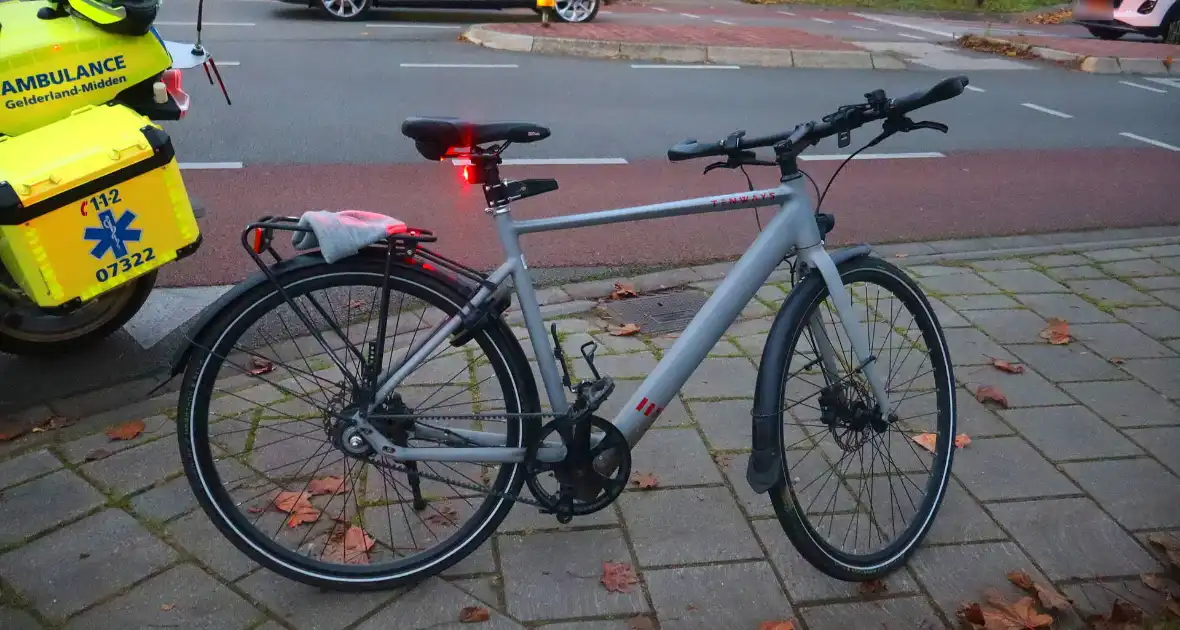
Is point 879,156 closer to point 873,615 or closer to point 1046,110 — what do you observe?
point 1046,110

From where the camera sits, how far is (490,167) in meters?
2.42

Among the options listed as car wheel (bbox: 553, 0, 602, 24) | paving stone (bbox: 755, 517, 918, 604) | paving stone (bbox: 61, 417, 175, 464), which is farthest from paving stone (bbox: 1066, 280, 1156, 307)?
car wheel (bbox: 553, 0, 602, 24)

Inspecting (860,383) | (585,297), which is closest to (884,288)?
(860,383)

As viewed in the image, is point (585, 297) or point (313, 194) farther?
point (313, 194)

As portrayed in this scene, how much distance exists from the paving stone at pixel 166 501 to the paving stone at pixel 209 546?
52mm

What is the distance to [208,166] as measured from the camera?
676 cm

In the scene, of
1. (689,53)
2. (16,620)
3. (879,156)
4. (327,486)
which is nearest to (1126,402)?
(327,486)

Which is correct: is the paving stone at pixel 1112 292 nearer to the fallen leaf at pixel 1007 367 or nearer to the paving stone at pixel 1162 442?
the fallen leaf at pixel 1007 367

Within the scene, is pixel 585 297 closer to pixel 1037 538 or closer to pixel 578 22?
pixel 1037 538

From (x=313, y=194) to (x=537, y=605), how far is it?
4.30m

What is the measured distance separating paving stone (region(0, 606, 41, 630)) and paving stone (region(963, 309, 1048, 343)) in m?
3.95

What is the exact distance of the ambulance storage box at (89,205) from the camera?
117 inches

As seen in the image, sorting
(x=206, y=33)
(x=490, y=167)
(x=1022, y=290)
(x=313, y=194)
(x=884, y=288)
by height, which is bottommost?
(x=206, y=33)

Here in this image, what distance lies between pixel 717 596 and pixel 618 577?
290 millimetres
